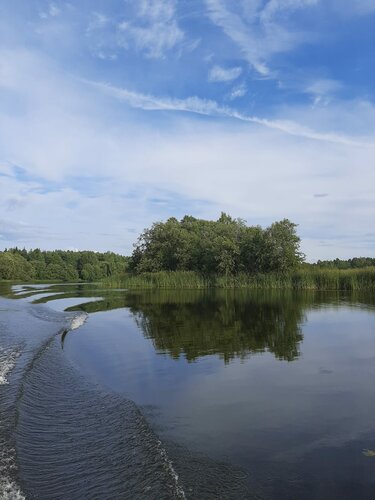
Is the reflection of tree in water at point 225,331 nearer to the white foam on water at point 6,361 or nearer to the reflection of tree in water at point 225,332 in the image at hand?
the reflection of tree in water at point 225,332

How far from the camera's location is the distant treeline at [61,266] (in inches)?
4721

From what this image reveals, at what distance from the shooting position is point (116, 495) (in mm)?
4508

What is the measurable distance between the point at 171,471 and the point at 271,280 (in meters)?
45.7

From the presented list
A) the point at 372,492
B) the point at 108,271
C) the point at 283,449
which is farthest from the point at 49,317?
the point at 108,271

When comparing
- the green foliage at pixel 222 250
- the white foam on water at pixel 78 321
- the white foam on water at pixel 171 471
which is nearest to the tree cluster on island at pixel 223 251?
the green foliage at pixel 222 250

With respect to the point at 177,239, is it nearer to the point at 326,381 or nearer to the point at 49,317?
the point at 49,317

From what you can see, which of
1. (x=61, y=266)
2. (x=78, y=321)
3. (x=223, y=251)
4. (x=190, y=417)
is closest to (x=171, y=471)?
(x=190, y=417)

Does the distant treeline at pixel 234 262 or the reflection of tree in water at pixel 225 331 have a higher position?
the distant treeline at pixel 234 262

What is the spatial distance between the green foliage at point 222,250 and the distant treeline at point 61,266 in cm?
5303

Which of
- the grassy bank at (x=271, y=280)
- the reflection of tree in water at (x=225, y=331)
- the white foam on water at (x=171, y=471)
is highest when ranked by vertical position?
the grassy bank at (x=271, y=280)

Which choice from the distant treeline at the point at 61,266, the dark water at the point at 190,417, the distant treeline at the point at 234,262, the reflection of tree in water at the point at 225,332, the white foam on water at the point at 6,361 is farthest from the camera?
the distant treeline at the point at 61,266

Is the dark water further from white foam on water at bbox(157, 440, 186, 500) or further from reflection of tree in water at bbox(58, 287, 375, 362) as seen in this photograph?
reflection of tree in water at bbox(58, 287, 375, 362)

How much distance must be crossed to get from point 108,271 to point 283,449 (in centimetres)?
14668

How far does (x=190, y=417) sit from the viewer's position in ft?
22.7
